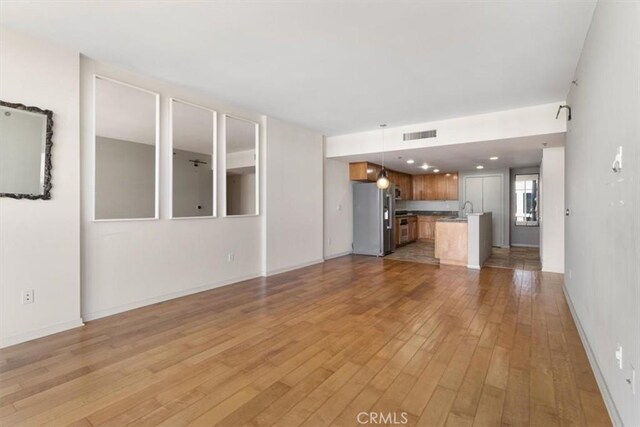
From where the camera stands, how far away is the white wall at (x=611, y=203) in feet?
4.75

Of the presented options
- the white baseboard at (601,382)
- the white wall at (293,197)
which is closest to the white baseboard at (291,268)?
the white wall at (293,197)

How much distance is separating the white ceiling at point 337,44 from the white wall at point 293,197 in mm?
1283

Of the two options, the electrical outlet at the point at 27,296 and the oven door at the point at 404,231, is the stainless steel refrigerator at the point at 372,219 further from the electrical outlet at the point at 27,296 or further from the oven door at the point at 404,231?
the electrical outlet at the point at 27,296

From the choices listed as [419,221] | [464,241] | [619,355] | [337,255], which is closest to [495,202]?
[419,221]

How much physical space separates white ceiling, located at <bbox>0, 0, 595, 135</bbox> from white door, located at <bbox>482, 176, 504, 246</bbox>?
4.82m

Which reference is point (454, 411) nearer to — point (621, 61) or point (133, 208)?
point (621, 61)

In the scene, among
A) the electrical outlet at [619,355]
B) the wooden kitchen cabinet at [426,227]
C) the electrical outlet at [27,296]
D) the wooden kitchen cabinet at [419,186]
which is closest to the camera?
the electrical outlet at [619,355]

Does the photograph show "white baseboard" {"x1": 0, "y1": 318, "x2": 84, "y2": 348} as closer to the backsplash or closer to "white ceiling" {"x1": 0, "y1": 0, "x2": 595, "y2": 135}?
"white ceiling" {"x1": 0, "y1": 0, "x2": 595, "y2": 135}

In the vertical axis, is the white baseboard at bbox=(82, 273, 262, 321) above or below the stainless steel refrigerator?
below

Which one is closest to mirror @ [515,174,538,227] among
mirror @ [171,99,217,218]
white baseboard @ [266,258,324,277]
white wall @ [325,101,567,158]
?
white wall @ [325,101,567,158]

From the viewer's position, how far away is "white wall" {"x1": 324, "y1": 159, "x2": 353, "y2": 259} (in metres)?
6.89

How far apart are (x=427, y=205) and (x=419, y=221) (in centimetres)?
67

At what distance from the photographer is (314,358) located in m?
2.42

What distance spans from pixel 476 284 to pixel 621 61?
364 cm
